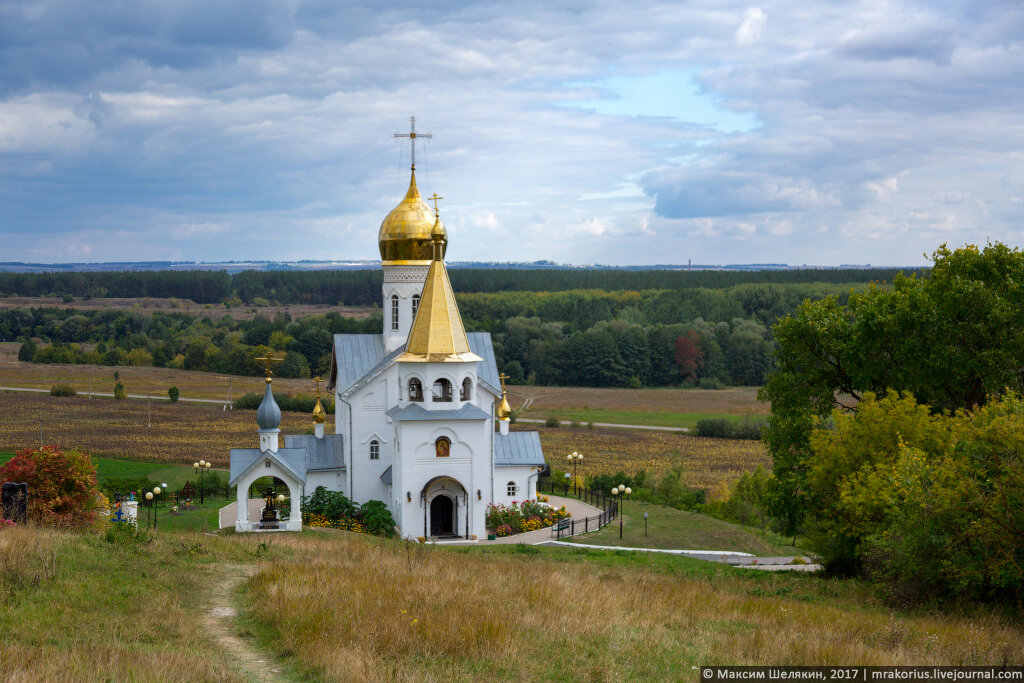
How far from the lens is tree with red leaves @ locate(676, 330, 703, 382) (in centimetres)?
9300

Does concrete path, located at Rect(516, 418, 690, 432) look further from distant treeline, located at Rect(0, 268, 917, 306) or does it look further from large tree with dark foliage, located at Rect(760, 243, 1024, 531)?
distant treeline, located at Rect(0, 268, 917, 306)

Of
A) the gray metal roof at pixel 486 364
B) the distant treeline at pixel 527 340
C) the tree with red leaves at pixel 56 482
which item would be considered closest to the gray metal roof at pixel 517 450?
the gray metal roof at pixel 486 364

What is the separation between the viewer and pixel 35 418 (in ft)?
188

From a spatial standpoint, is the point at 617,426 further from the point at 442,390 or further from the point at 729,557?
the point at 729,557

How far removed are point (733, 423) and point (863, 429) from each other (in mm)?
44136

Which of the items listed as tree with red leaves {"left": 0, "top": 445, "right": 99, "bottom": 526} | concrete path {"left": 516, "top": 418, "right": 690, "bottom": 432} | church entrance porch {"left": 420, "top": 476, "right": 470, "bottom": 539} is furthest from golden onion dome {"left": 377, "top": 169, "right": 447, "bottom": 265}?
concrete path {"left": 516, "top": 418, "right": 690, "bottom": 432}

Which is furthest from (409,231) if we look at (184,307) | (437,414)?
(184,307)

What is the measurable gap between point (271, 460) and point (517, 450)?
7.69 meters

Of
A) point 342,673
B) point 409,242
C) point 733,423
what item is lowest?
point 733,423

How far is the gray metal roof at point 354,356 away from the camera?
2905 cm

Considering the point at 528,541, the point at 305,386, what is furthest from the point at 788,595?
the point at 305,386

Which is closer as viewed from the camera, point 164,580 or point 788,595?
point 164,580

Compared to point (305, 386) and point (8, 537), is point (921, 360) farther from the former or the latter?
point (305, 386)

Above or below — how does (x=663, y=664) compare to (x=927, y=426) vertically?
below
